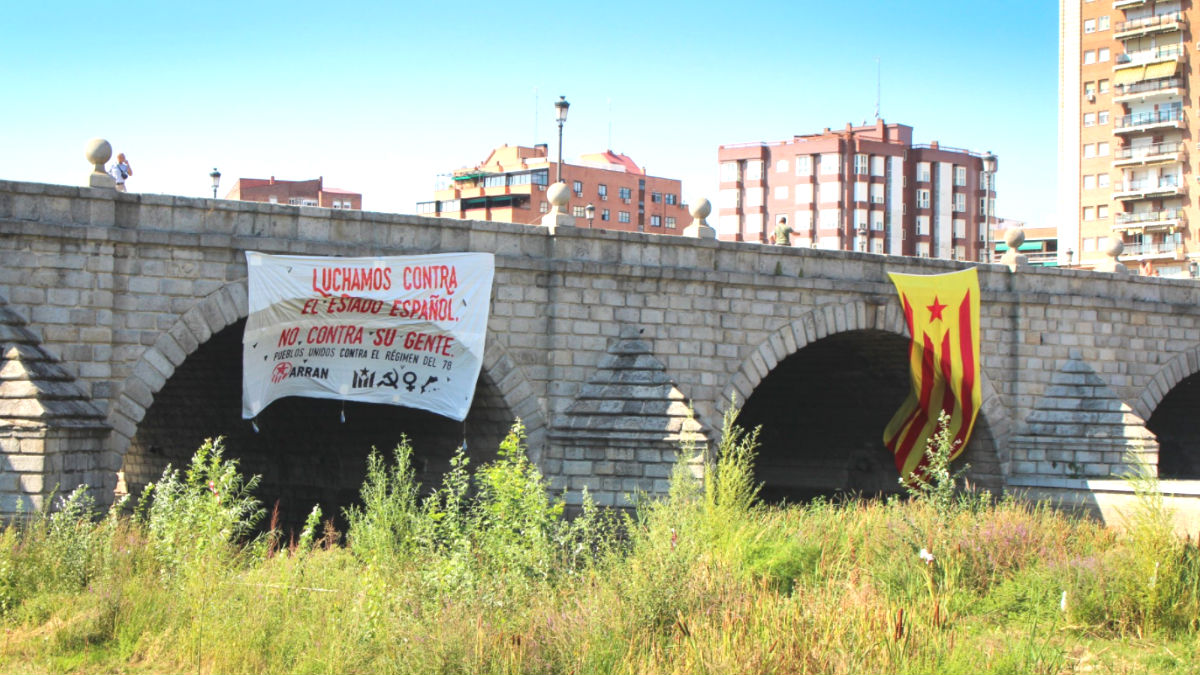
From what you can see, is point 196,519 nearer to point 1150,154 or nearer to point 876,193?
point 1150,154

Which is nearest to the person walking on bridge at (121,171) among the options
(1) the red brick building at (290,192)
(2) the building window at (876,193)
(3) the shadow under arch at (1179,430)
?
(3) the shadow under arch at (1179,430)

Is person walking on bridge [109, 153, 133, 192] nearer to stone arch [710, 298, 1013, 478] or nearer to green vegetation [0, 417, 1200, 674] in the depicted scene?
green vegetation [0, 417, 1200, 674]

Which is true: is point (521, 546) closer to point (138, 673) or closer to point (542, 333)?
point (138, 673)

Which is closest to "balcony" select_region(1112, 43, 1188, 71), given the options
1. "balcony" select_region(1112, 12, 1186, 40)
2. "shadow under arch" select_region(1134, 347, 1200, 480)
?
"balcony" select_region(1112, 12, 1186, 40)

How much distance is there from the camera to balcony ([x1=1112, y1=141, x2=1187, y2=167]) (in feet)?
185

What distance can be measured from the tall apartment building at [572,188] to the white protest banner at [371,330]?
43500mm

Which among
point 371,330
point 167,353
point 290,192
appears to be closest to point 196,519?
point 167,353

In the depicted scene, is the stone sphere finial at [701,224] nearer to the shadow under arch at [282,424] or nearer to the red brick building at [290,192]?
the shadow under arch at [282,424]

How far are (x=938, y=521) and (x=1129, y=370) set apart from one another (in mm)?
11854

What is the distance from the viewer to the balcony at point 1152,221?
5684 cm

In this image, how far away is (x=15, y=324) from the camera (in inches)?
592

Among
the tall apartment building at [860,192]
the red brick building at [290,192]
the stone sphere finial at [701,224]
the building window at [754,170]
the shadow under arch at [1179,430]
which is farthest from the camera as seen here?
the building window at [754,170]

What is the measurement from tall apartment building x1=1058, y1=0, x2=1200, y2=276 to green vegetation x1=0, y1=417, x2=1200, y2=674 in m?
44.0

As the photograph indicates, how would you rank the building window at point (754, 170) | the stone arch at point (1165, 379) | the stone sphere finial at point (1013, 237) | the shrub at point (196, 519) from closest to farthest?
the shrub at point (196, 519) < the stone sphere finial at point (1013, 237) < the stone arch at point (1165, 379) < the building window at point (754, 170)
